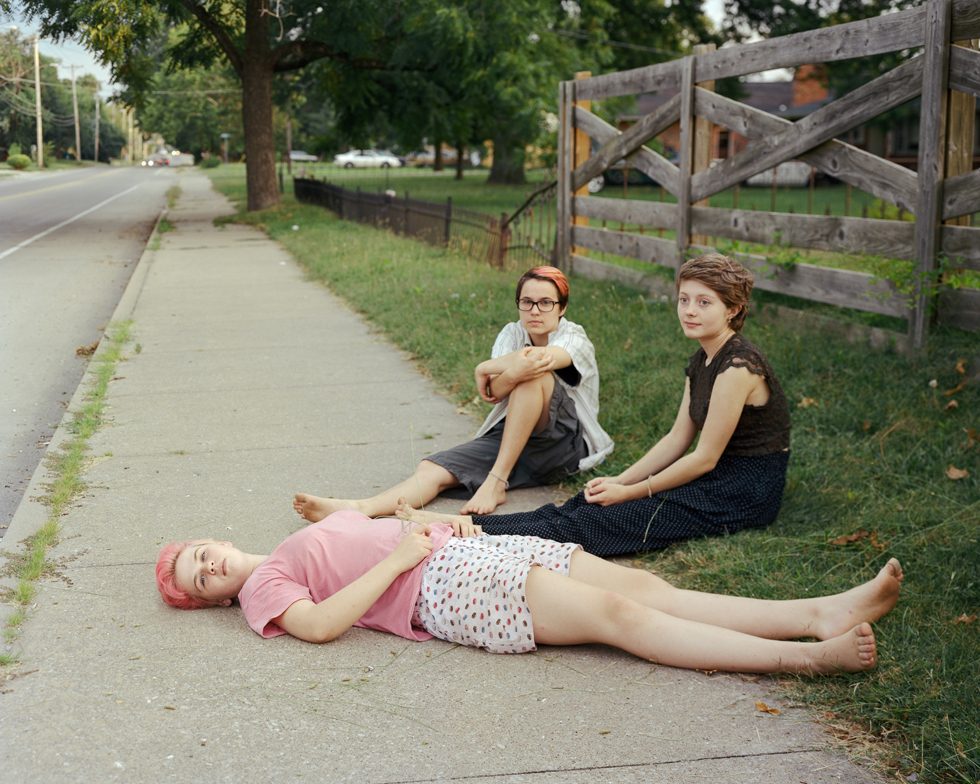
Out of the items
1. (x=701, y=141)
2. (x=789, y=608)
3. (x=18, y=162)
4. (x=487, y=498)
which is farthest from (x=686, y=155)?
(x=18, y=162)

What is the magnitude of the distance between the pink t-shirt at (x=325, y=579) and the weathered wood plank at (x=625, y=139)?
654 cm

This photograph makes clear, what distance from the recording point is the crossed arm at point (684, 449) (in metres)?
4.31

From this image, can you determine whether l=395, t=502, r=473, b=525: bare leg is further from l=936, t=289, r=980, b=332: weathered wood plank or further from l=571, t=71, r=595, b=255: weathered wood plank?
l=571, t=71, r=595, b=255: weathered wood plank

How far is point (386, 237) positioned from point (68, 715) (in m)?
14.6

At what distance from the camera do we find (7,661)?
357 cm

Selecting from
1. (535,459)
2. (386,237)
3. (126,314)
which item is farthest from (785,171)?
(535,459)

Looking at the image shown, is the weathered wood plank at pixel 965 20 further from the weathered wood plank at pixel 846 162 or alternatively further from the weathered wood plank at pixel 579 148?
the weathered wood plank at pixel 579 148

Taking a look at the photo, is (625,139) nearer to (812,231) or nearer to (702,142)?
(702,142)

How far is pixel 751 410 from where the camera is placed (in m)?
4.41

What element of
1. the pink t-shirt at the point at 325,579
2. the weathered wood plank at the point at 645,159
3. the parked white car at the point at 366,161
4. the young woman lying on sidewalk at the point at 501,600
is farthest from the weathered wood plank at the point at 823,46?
the parked white car at the point at 366,161

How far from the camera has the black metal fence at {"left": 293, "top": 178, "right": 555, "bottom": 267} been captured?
13297mm

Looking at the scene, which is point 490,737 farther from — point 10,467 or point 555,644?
point 10,467

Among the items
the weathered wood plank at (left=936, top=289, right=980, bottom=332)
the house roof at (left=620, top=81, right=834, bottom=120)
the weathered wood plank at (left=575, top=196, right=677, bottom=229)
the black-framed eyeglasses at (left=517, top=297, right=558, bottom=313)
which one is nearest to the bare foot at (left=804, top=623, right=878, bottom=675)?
the black-framed eyeglasses at (left=517, top=297, right=558, bottom=313)

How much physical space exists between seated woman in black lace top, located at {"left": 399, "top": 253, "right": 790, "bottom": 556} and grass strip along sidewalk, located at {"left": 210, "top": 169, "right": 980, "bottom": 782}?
126 millimetres
